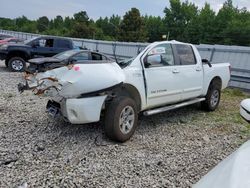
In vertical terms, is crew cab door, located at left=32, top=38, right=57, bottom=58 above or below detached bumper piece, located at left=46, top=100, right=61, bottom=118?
above

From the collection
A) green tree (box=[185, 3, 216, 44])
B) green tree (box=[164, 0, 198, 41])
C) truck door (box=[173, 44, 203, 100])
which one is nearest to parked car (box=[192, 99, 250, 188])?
truck door (box=[173, 44, 203, 100])

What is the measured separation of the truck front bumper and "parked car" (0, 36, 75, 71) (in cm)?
932

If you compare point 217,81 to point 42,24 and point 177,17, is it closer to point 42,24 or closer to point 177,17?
point 177,17

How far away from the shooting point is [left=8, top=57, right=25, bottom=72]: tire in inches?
510

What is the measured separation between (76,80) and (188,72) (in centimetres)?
307

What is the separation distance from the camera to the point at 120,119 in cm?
483

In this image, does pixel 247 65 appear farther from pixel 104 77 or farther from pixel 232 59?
pixel 104 77

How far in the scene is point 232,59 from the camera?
38.3ft

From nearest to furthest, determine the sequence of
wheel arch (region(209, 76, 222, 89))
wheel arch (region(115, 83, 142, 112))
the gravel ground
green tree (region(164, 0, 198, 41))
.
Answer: the gravel ground
wheel arch (region(115, 83, 142, 112))
wheel arch (region(209, 76, 222, 89))
green tree (region(164, 0, 198, 41))

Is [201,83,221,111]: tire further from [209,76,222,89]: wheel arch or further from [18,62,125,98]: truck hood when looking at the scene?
[18,62,125,98]: truck hood

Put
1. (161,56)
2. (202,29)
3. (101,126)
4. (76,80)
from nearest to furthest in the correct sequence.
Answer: (76,80)
(101,126)
(161,56)
(202,29)

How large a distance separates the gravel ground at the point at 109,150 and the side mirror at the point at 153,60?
1.36m

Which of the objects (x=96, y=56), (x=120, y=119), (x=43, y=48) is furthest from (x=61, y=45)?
(x=120, y=119)

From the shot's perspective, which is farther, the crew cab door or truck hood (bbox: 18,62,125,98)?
the crew cab door
